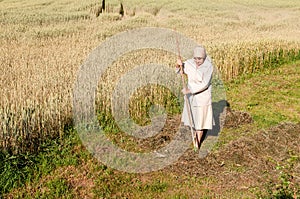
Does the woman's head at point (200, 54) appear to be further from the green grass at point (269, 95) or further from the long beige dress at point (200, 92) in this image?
the green grass at point (269, 95)

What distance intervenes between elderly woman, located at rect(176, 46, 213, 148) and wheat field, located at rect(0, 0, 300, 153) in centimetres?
164

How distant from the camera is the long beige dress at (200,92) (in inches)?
213

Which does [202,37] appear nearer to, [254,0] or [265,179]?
[265,179]

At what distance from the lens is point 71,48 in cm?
1210

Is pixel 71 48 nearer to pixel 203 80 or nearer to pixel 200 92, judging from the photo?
pixel 200 92

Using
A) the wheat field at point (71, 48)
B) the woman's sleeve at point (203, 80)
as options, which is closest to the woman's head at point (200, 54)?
the woman's sleeve at point (203, 80)

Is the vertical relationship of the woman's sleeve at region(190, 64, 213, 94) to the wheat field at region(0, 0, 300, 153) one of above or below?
above

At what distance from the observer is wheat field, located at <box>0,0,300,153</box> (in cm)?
603

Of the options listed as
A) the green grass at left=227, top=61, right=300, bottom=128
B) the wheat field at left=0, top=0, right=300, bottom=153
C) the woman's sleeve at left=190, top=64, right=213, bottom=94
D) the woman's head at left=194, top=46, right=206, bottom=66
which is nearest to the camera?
the woman's head at left=194, top=46, right=206, bottom=66

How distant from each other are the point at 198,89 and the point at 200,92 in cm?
14

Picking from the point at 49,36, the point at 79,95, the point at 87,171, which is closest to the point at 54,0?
the point at 49,36

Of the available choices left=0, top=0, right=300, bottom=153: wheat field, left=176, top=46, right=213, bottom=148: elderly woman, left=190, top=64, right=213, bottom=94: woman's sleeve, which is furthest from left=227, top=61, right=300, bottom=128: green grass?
left=190, top=64, right=213, bottom=94: woman's sleeve

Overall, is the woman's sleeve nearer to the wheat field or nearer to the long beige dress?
the long beige dress

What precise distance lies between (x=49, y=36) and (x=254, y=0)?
24912mm
